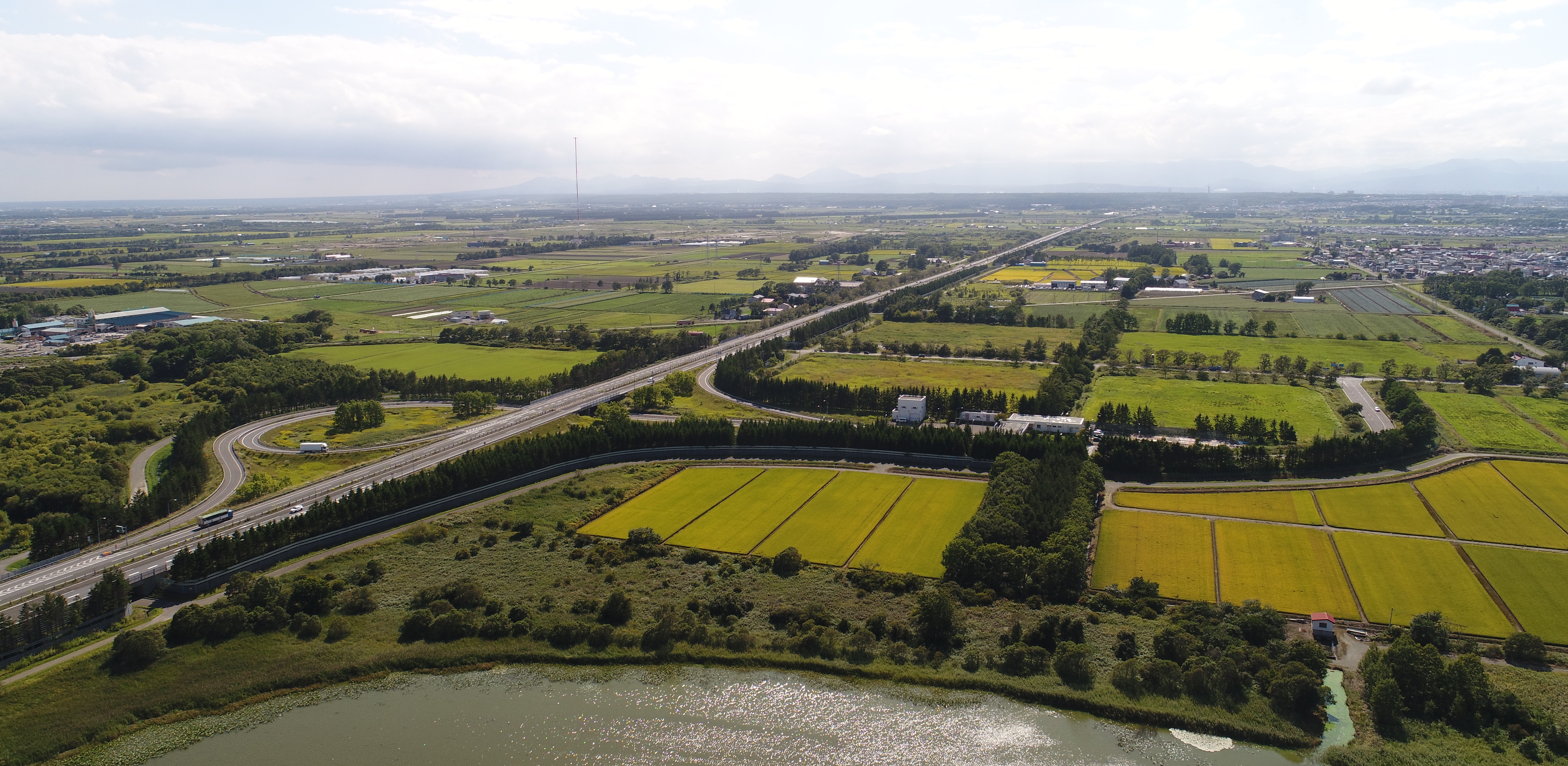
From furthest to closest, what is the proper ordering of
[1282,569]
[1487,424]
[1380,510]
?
[1487,424] → [1380,510] → [1282,569]

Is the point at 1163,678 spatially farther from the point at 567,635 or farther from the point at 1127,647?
the point at 567,635

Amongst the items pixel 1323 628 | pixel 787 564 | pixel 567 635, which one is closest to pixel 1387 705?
pixel 1323 628

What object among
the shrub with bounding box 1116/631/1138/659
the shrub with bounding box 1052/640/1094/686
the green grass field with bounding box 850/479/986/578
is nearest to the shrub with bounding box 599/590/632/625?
the green grass field with bounding box 850/479/986/578

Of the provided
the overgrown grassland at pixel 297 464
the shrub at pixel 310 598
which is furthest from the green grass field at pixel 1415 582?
the overgrown grassland at pixel 297 464

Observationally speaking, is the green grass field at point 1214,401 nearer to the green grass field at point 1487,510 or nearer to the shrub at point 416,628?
the green grass field at point 1487,510

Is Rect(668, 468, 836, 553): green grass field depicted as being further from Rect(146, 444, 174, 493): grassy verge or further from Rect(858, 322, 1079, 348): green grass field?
Rect(858, 322, 1079, 348): green grass field

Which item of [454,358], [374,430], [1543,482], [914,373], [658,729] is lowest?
[658,729]
